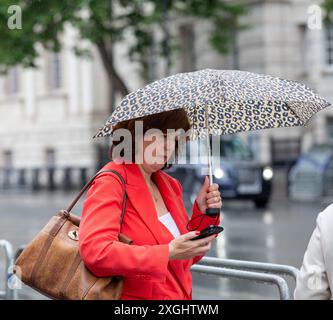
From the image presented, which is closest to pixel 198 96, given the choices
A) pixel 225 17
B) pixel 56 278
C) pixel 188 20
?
pixel 56 278

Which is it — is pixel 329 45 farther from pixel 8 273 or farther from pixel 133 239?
pixel 133 239

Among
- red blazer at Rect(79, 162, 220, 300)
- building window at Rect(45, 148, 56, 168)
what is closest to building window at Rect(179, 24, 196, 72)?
building window at Rect(45, 148, 56, 168)

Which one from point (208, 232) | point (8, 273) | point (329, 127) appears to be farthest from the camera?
point (329, 127)

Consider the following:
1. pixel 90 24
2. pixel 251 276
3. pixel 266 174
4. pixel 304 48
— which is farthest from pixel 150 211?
pixel 304 48

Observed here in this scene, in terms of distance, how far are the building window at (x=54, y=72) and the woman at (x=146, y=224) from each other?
127ft

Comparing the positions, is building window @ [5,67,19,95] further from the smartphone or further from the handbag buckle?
the smartphone

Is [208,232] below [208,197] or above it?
below

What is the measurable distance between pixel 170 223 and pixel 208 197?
253mm

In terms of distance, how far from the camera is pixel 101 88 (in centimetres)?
4009

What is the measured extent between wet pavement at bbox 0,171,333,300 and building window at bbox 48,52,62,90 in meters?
15.4

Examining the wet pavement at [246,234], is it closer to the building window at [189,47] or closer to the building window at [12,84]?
the building window at [189,47]

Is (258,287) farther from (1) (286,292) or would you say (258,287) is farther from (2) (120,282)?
(2) (120,282)

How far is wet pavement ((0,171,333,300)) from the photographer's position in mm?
9156

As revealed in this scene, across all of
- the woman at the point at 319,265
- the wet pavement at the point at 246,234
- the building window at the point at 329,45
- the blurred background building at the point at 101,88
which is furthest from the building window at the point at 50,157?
the woman at the point at 319,265
